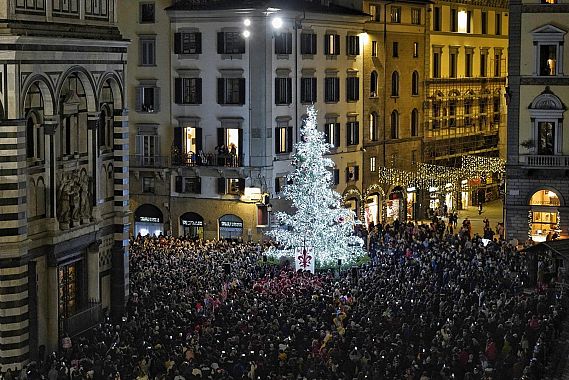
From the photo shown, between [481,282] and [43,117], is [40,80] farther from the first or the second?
[481,282]

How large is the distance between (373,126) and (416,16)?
8.96 meters

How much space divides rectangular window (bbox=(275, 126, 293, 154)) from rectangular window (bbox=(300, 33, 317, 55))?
4723mm

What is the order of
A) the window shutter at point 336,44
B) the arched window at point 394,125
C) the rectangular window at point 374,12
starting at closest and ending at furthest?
the window shutter at point 336,44 → the rectangular window at point 374,12 → the arched window at point 394,125

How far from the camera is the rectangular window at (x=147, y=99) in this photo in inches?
2803

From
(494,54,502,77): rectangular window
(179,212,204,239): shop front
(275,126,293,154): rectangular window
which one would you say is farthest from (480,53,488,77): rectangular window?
(179,212,204,239): shop front

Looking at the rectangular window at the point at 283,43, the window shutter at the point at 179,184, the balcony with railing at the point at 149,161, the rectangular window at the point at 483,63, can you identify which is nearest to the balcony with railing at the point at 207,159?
the balcony with railing at the point at 149,161

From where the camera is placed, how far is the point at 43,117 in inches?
1757

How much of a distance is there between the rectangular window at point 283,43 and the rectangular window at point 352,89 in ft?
24.5

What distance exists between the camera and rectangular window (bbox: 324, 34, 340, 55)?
243ft

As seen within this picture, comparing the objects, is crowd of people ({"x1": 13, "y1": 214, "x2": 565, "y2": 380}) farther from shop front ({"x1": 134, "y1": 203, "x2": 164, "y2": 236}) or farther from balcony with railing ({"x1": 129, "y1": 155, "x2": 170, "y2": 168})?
balcony with railing ({"x1": 129, "y1": 155, "x2": 170, "y2": 168})

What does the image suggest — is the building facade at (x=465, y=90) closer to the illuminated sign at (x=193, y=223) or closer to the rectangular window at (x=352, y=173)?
the rectangular window at (x=352, y=173)

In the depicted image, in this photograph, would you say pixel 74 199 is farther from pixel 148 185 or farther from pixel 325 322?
pixel 148 185

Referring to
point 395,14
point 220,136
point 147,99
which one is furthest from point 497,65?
point 147,99

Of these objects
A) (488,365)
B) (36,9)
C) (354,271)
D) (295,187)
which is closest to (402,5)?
(295,187)
